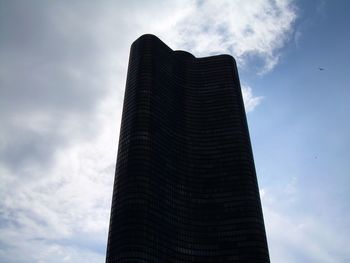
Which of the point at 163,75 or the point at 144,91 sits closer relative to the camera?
the point at 144,91

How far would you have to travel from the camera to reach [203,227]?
502 ft

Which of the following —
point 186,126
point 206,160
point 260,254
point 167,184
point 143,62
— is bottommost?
point 260,254

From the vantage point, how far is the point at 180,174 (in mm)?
162250

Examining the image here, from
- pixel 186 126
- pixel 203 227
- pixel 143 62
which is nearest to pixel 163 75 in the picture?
pixel 143 62

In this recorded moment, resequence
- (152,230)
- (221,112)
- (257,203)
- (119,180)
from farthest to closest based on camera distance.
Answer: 1. (221,112)
2. (257,203)
3. (119,180)
4. (152,230)

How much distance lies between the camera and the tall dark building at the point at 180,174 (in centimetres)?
13150

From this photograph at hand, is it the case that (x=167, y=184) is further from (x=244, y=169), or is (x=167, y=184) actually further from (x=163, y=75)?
(x=163, y=75)

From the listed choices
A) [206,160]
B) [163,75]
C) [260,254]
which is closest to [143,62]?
[163,75]

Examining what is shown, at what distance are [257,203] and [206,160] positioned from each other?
3206 cm

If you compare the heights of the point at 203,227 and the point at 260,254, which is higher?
the point at 203,227

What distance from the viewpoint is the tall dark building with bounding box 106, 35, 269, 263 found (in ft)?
431

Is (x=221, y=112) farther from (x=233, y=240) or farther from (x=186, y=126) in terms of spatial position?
(x=233, y=240)

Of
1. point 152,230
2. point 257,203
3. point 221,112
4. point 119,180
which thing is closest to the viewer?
point 152,230

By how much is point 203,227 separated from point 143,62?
7885 cm
